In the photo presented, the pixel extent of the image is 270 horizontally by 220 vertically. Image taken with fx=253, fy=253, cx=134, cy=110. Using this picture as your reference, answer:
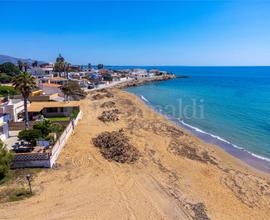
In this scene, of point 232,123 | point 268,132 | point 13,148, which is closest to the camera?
point 13,148

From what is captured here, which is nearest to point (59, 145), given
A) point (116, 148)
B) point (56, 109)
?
point (116, 148)

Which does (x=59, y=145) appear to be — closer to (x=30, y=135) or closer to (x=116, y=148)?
(x=30, y=135)

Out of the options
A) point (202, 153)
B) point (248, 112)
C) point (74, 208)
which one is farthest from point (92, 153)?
point (248, 112)

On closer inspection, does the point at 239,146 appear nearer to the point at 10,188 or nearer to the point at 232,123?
the point at 232,123

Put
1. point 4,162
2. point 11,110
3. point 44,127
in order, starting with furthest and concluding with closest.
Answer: point 11,110 → point 44,127 → point 4,162

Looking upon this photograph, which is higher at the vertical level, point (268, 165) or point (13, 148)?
point (13, 148)

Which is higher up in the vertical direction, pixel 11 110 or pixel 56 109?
pixel 11 110
